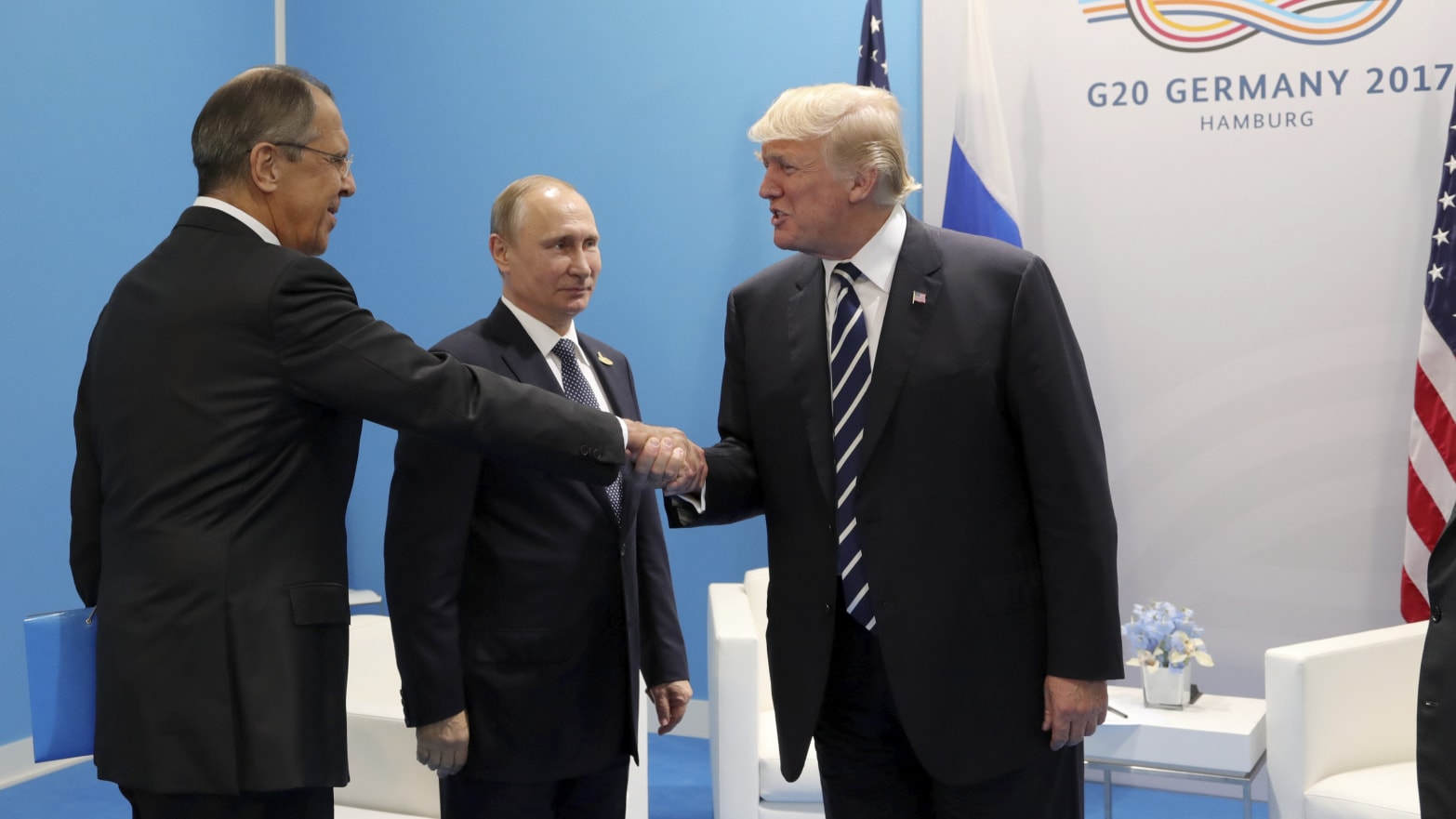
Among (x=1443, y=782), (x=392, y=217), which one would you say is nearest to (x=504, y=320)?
(x=1443, y=782)

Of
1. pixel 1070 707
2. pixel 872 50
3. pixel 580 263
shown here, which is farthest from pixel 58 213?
pixel 1070 707

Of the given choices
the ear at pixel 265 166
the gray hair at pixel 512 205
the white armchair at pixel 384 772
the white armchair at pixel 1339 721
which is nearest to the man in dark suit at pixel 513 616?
the gray hair at pixel 512 205

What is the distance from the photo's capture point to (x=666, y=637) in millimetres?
2713

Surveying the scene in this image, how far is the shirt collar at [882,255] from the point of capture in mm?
2246

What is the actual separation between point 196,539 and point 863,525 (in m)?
1.01

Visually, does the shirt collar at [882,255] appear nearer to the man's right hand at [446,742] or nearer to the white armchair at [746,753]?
the man's right hand at [446,742]

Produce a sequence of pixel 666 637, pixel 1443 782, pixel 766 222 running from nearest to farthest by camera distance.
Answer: pixel 1443 782 → pixel 666 637 → pixel 766 222

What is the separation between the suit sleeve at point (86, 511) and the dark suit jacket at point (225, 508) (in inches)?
3.4

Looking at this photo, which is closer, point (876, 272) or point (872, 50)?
point (876, 272)

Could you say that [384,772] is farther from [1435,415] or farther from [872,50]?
[1435,415]

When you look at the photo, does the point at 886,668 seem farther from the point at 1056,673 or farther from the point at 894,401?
the point at 894,401

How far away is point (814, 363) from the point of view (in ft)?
7.36

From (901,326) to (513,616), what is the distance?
890mm

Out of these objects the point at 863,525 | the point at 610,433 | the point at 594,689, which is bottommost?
the point at 594,689
